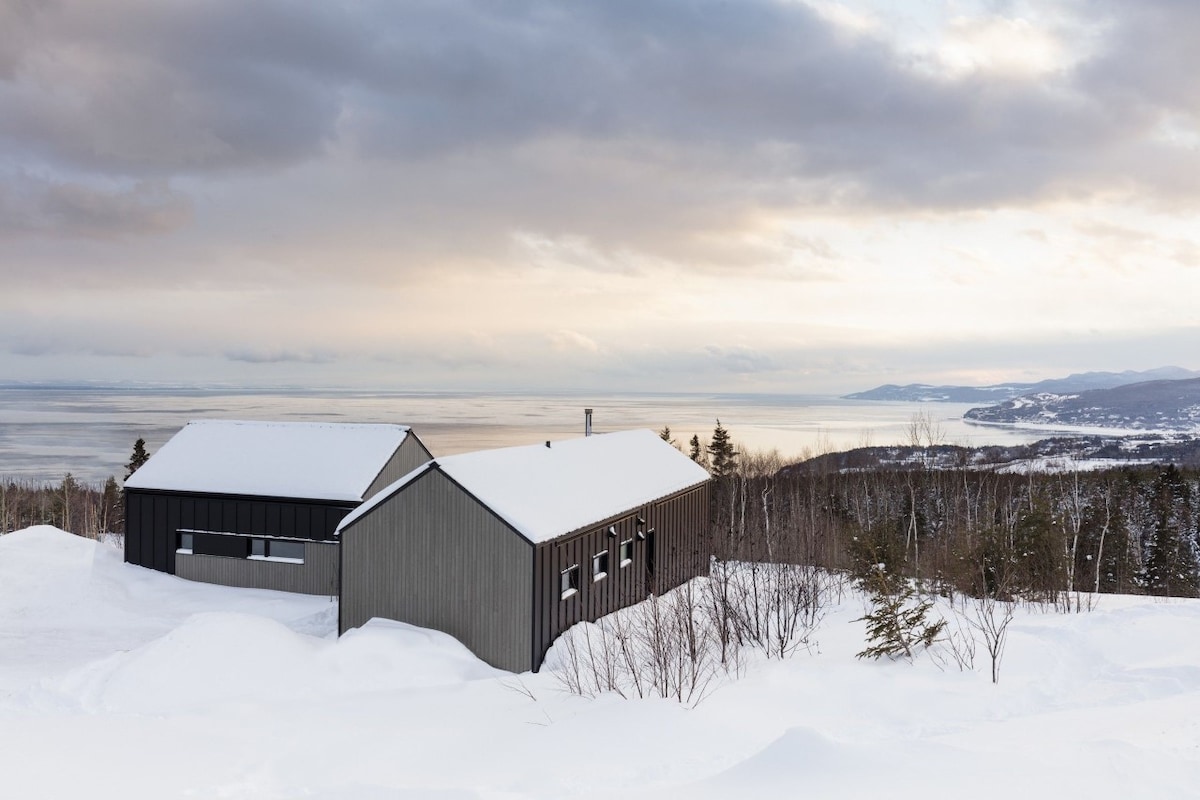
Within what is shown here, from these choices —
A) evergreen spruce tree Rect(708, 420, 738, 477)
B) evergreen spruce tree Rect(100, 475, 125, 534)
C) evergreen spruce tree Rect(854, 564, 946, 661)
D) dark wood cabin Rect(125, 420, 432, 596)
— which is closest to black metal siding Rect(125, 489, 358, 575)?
dark wood cabin Rect(125, 420, 432, 596)

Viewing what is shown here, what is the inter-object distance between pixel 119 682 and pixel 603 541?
9.64 meters

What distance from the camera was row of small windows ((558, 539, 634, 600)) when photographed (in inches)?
608

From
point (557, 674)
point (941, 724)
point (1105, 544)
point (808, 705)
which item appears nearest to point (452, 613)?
point (557, 674)

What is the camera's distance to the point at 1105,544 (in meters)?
40.8

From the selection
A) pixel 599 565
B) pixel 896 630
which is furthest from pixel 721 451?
pixel 896 630

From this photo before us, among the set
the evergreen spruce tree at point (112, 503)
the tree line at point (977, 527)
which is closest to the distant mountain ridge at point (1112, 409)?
the tree line at point (977, 527)

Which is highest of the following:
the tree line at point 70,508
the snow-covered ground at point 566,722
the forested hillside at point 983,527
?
the snow-covered ground at point 566,722

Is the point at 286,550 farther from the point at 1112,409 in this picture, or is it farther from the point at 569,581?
the point at 1112,409

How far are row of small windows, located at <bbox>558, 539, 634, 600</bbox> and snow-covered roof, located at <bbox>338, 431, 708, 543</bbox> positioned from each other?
936mm

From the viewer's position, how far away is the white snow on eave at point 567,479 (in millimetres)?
15062

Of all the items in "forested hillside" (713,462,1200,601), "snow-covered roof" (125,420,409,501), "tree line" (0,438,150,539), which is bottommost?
"tree line" (0,438,150,539)

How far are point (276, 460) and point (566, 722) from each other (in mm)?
16259

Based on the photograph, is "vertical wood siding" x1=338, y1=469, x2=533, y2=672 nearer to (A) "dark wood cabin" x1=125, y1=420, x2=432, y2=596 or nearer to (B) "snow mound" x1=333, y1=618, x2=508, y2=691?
(B) "snow mound" x1=333, y1=618, x2=508, y2=691

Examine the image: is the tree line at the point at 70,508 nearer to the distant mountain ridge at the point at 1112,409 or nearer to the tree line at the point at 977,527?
the tree line at the point at 977,527
